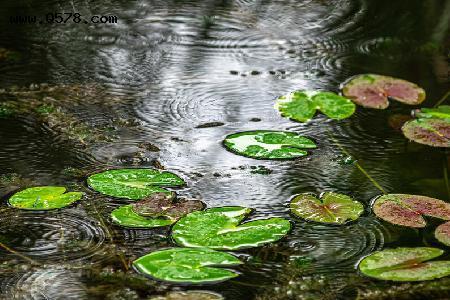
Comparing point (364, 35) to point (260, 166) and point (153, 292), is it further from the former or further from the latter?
point (153, 292)

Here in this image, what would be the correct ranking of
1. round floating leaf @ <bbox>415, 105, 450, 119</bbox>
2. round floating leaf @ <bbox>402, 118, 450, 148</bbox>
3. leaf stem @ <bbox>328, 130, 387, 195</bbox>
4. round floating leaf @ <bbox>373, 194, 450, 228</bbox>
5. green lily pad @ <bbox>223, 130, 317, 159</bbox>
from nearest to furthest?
1. round floating leaf @ <bbox>373, 194, 450, 228</bbox>
2. leaf stem @ <bbox>328, 130, 387, 195</bbox>
3. green lily pad @ <bbox>223, 130, 317, 159</bbox>
4. round floating leaf @ <bbox>402, 118, 450, 148</bbox>
5. round floating leaf @ <bbox>415, 105, 450, 119</bbox>

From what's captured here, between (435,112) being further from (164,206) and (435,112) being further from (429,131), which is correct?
(164,206)

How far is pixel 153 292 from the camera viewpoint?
140cm

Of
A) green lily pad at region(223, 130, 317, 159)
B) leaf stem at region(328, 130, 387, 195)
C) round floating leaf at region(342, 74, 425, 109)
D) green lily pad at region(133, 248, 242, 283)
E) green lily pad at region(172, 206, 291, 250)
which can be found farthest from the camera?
round floating leaf at region(342, 74, 425, 109)

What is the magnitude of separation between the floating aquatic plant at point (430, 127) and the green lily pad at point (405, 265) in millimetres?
574

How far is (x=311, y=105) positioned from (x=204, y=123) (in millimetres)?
334

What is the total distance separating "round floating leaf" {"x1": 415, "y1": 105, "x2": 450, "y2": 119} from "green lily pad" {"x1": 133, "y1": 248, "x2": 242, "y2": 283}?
942 mm

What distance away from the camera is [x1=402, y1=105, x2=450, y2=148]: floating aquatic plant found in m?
2.06

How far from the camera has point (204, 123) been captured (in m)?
2.13

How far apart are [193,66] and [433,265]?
1264mm

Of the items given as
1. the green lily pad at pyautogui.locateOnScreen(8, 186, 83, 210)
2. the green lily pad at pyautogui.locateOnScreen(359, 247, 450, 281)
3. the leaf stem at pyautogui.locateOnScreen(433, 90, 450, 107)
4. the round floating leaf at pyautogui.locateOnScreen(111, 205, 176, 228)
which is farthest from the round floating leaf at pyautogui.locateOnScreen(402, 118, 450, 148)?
the green lily pad at pyautogui.locateOnScreen(8, 186, 83, 210)

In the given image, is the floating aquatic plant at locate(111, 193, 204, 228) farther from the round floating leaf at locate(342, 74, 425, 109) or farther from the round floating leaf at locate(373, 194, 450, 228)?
the round floating leaf at locate(342, 74, 425, 109)

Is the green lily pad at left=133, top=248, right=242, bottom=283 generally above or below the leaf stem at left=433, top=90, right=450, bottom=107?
below

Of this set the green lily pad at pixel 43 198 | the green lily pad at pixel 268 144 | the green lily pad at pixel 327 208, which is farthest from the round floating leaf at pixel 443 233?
the green lily pad at pixel 43 198
